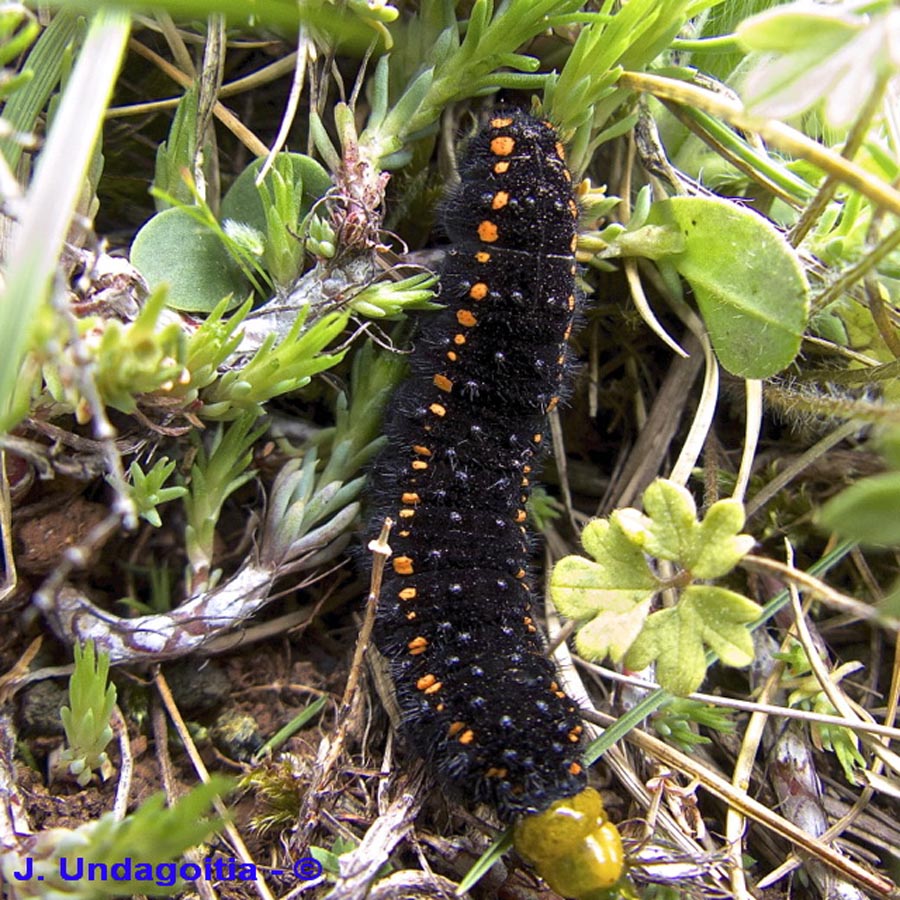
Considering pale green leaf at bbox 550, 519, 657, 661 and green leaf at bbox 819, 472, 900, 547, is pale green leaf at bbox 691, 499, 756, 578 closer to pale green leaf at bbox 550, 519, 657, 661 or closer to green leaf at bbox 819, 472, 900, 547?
pale green leaf at bbox 550, 519, 657, 661

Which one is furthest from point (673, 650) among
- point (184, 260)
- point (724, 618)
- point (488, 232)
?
point (184, 260)

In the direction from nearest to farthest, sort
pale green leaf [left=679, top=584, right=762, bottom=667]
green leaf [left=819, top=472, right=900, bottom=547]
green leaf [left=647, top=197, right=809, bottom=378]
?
green leaf [left=819, top=472, right=900, bottom=547]
pale green leaf [left=679, top=584, right=762, bottom=667]
green leaf [left=647, top=197, right=809, bottom=378]

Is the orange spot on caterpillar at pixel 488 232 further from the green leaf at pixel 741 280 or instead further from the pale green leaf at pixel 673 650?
the pale green leaf at pixel 673 650

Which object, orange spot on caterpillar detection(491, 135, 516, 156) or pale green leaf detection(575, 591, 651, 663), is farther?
orange spot on caterpillar detection(491, 135, 516, 156)

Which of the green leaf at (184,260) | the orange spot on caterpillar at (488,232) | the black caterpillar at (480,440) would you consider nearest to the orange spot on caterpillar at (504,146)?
the black caterpillar at (480,440)

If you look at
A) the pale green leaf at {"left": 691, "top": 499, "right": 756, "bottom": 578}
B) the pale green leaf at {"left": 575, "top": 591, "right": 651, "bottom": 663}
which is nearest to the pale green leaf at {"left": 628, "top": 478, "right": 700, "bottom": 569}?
the pale green leaf at {"left": 691, "top": 499, "right": 756, "bottom": 578}

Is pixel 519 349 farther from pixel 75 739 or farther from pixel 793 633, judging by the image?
pixel 75 739

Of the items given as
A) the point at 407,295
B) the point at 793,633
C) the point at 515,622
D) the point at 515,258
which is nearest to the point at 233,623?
the point at 515,622
